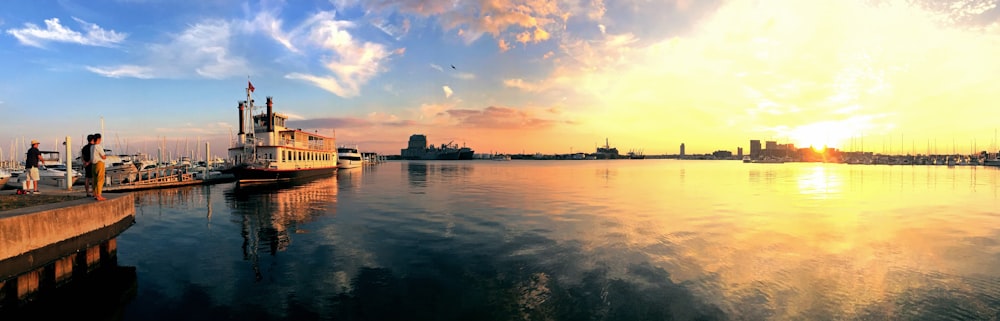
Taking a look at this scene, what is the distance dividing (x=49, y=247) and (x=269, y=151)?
4057cm

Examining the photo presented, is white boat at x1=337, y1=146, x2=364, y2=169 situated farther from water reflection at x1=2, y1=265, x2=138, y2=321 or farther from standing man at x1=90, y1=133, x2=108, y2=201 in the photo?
water reflection at x1=2, y1=265, x2=138, y2=321

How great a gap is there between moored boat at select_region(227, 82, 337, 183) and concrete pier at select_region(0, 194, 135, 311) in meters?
32.6

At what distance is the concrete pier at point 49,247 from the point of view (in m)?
9.08

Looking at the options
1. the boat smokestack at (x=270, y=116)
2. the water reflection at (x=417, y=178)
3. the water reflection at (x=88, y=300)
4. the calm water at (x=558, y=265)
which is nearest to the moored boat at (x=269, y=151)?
the boat smokestack at (x=270, y=116)

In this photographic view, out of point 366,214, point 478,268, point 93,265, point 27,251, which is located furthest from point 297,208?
point 478,268

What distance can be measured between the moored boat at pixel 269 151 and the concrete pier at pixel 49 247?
3257 centimetres

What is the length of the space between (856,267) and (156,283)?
20.3 m

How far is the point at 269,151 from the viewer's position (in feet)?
156

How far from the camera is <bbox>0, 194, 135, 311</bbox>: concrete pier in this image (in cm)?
908

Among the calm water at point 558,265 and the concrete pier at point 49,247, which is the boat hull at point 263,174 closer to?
the calm water at point 558,265

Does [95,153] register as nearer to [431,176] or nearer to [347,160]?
[431,176]

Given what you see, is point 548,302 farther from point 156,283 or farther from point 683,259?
point 156,283

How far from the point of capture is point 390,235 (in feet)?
55.2

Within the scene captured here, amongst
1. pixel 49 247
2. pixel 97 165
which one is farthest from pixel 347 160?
pixel 49 247
